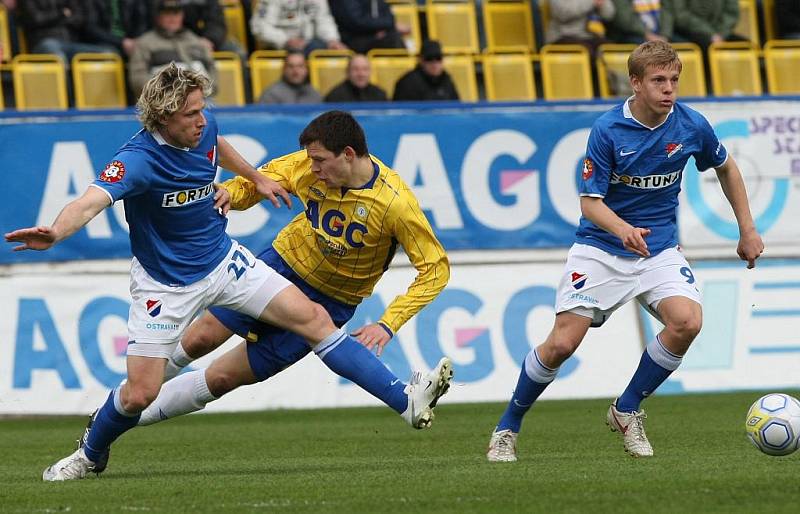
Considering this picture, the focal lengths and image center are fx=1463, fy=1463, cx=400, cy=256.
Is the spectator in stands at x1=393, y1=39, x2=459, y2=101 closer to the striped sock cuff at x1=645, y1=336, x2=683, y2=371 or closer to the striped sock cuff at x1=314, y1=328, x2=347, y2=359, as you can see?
the striped sock cuff at x1=645, y1=336, x2=683, y2=371

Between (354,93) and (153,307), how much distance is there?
7531 mm

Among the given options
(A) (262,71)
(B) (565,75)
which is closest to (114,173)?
(A) (262,71)

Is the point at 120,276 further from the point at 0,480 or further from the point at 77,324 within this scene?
the point at 0,480

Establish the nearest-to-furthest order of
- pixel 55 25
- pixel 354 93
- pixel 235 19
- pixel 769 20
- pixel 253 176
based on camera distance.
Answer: pixel 253 176 < pixel 354 93 < pixel 55 25 < pixel 235 19 < pixel 769 20

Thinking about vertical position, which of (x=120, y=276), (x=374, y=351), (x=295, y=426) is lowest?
(x=295, y=426)

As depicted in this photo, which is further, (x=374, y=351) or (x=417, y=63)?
(x=417, y=63)

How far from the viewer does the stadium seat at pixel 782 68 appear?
16703mm

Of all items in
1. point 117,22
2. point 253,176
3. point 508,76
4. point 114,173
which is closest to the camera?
point 114,173

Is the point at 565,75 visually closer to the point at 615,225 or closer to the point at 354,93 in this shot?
the point at 354,93

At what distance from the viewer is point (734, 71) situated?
16.7 m

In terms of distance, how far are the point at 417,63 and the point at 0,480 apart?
841 centimetres

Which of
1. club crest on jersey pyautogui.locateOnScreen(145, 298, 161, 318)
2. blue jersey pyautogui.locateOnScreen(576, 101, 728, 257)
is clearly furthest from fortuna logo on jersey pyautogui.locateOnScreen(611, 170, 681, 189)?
club crest on jersey pyautogui.locateOnScreen(145, 298, 161, 318)

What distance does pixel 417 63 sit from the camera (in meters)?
14.9

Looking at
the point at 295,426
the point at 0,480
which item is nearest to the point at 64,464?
the point at 0,480
